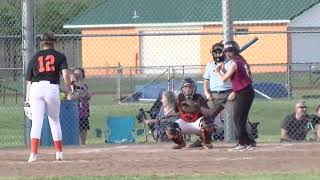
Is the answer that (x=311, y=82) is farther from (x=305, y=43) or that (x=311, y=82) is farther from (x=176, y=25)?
(x=176, y=25)

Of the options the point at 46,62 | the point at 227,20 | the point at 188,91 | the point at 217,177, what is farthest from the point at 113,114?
the point at 217,177

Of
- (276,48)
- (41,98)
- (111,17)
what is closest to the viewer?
(41,98)

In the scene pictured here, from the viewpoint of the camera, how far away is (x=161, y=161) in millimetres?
13055

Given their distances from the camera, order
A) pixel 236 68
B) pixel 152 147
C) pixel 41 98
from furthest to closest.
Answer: pixel 152 147 < pixel 236 68 < pixel 41 98

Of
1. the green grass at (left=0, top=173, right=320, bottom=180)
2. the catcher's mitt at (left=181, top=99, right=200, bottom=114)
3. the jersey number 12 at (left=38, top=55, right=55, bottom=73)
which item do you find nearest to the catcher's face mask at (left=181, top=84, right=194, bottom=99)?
the catcher's mitt at (left=181, top=99, right=200, bottom=114)

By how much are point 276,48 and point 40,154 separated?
16521 millimetres

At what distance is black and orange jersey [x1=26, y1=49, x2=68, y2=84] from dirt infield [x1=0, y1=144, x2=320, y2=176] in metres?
1.13

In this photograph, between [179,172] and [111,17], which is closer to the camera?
[179,172]

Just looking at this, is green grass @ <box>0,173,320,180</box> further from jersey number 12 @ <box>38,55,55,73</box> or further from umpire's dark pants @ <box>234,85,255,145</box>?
umpire's dark pants @ <box>234,85,255,145</box>

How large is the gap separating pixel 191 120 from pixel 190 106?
0.22m

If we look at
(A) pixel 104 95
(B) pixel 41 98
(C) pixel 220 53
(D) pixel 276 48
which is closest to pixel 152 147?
(C) pixel 220 53

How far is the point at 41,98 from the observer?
13.1 meters

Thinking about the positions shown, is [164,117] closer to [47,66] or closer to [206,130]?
[206,130]

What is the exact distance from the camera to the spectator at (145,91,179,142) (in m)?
16.1
